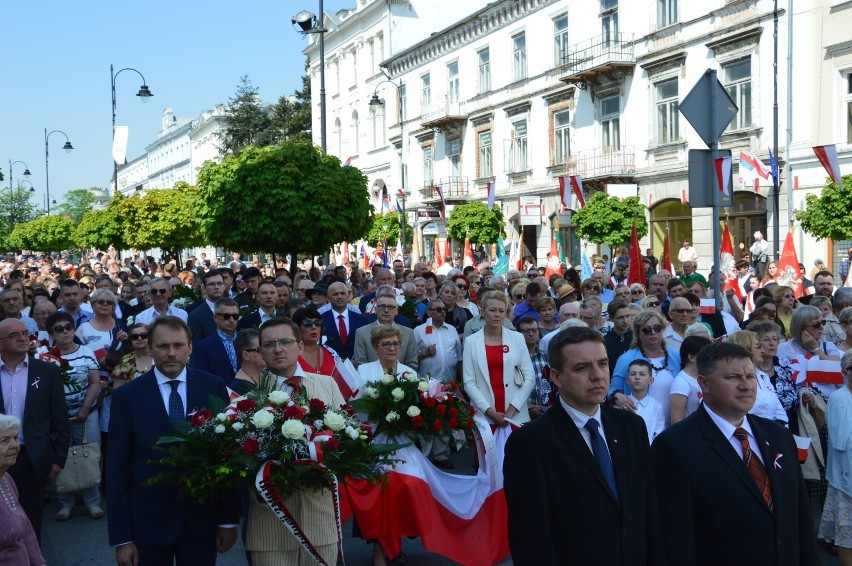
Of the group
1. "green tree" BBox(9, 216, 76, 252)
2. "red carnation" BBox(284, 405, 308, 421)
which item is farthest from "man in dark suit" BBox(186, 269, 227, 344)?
"green tree" BBox(9, 216, 76, 252)

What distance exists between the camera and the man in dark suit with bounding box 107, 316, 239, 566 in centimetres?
491

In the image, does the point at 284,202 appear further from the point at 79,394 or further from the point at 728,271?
the point at 79,394

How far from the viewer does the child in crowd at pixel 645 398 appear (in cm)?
688

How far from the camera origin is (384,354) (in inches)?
306

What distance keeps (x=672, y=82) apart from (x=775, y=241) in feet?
25.8

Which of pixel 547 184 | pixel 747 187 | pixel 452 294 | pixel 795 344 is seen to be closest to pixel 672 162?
pixel 747 187

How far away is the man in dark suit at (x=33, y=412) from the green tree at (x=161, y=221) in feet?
116

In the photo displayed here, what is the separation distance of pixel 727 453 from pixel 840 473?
290 cm

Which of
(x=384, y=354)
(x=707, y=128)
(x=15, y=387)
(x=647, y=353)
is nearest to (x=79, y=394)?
(x=15, y=387)

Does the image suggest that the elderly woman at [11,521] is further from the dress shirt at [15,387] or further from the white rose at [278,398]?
the dress shirt at [15,387]

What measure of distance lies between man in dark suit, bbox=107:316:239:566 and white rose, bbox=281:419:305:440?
1.97 ft

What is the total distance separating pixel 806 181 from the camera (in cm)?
2516

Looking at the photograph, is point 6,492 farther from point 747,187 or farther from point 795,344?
point 747,187

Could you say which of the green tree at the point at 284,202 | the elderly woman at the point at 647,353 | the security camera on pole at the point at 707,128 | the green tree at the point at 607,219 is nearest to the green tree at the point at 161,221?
the green tree at the point at 607,219
